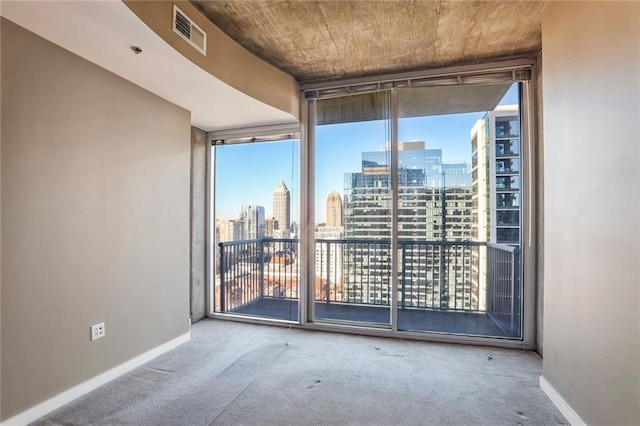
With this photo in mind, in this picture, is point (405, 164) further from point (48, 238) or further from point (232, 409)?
point (48, 238)

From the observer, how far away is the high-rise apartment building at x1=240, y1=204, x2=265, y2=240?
144 inches

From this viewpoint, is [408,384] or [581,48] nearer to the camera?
[581,48]

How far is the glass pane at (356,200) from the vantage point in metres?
3.22

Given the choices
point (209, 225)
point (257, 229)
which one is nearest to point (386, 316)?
point (257, 229)

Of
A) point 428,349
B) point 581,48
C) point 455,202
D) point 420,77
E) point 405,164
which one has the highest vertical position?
point 420,77

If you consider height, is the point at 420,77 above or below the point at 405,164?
above

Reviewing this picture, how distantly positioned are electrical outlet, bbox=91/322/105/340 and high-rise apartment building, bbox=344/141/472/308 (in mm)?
2298

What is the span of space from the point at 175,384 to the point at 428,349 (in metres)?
2.18

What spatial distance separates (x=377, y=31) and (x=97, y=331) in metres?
3.13

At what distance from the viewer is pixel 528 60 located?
279cm

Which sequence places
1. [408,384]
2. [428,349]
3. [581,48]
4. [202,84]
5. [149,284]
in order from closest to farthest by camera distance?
[581,48] < [408,384] < [202,84] < [149,284] < [428,349]

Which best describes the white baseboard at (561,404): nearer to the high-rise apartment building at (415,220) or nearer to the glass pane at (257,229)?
the high-rise apartment building at (415,220)

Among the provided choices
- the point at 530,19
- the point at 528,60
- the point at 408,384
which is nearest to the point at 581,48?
the point at 530,19

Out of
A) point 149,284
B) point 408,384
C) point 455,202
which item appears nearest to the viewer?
point 408,384
